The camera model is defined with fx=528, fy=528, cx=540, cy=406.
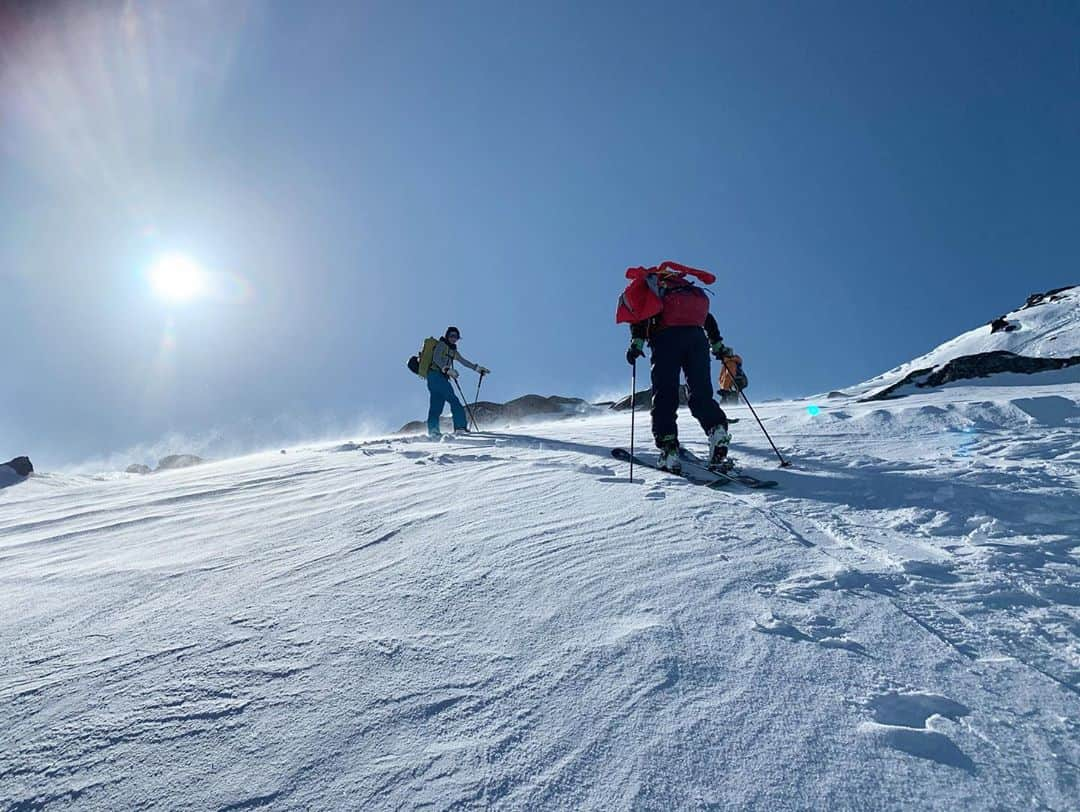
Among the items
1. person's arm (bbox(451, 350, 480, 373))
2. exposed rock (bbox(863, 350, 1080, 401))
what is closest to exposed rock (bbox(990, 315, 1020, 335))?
exposed rock (bbox(863, 350, 1080, 401))

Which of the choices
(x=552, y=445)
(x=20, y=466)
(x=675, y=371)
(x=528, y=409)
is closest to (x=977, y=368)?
(x=675, y=371)

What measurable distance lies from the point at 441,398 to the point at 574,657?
940cm

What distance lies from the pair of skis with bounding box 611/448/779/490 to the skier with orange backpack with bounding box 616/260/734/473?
0.18 m

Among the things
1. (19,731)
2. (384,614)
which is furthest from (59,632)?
(384,614)

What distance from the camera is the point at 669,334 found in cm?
510

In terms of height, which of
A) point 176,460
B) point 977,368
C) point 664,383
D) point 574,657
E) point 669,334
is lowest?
point 176,460

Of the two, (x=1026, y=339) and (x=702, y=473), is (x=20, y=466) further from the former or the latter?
(x=1026, y=339)

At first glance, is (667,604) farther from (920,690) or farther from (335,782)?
(335,782)

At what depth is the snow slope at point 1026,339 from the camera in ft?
56.1

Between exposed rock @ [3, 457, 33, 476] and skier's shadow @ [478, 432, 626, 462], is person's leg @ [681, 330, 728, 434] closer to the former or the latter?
skier's shadow @ [478, 432, 626, 462]

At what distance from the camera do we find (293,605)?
205 centimetres

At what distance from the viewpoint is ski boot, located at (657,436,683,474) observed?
461 cm

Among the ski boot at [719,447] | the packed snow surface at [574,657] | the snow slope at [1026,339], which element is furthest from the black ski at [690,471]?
the snow slope at [1026,339]

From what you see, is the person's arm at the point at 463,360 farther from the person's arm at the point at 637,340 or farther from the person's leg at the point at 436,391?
the person's arm at the point at 637,340
